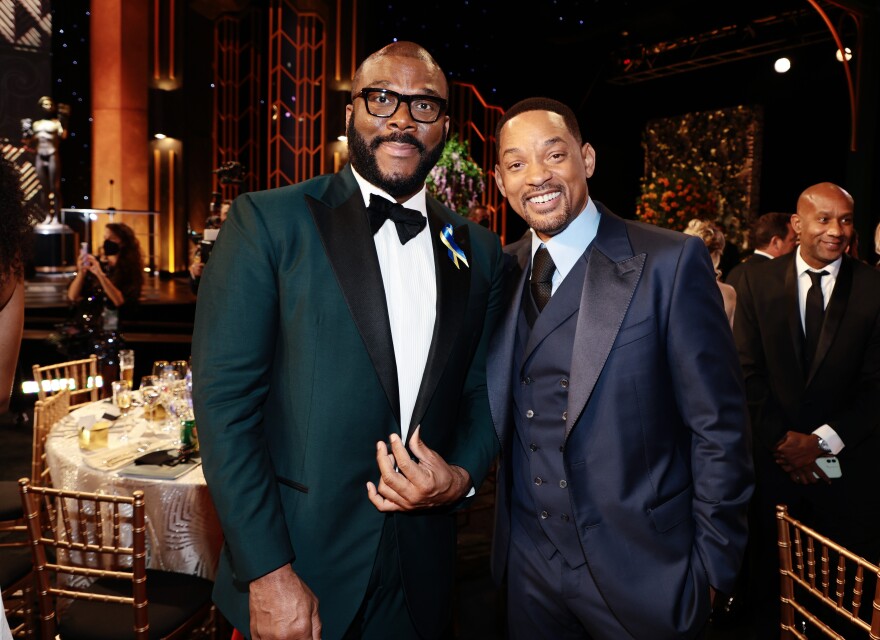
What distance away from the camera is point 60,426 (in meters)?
3.36

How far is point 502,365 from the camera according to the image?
5.83ft

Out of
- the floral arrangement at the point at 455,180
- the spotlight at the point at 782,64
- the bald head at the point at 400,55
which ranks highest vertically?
the spotlight at the point at 782,64

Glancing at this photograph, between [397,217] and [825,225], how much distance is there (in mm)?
2419

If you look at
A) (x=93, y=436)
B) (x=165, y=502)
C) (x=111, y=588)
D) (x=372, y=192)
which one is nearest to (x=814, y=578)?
(x=372, y=192)

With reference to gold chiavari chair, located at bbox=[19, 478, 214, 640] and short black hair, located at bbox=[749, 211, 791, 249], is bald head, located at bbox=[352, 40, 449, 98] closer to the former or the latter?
gold chiavari chair, located at bbox=[19, 478, 214, 640]

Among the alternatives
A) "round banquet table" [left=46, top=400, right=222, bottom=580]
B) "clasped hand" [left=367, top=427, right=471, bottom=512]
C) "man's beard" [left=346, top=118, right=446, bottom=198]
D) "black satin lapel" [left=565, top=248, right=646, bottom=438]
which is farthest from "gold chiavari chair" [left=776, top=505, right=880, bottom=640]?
"round banquet table" [left=46, top=400, right=222, bottom=580]

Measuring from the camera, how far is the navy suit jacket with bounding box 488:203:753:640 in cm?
162

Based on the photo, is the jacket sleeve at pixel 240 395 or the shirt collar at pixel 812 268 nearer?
the jacket sleeve at pixel 240 395

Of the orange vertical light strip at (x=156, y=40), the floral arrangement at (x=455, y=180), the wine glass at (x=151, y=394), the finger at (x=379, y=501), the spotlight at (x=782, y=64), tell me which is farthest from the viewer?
the orange vertical light strip at (x=156, y=40)

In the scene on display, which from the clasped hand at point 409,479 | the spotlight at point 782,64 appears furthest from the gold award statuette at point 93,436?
the spotlight at point 782,64

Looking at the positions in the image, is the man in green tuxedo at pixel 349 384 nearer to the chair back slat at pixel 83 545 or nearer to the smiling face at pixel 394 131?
the smiling face at pixel 394 131

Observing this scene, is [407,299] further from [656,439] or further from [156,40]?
[156,40]

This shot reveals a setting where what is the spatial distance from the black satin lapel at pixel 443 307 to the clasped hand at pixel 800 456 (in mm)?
2056

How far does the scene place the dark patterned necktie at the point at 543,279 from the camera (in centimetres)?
182
